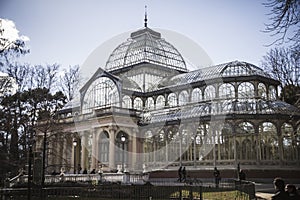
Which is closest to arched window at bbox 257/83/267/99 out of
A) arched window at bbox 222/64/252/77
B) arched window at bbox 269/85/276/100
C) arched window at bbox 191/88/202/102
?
arched window at bbox 269/85/276/100

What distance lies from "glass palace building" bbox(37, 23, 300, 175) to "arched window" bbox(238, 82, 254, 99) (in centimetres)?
9

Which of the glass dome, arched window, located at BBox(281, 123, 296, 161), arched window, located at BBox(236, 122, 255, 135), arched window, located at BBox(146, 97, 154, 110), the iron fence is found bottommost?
the iron fence

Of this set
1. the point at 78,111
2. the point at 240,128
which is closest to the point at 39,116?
the point at 78,111

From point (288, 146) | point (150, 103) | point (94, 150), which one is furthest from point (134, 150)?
point (288, 146)

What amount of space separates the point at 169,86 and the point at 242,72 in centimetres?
890

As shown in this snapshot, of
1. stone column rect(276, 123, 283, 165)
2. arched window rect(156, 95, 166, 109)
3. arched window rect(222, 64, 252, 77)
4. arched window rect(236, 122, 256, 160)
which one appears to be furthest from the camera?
arched window rect(156, 95, 166, 109)

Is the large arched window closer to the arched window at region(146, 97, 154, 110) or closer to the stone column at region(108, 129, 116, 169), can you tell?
the arched window at region(146, 97, 154, 110)

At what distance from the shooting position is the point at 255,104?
32906mm

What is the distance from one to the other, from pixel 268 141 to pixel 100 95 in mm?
20295

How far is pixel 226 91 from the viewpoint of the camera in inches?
1415

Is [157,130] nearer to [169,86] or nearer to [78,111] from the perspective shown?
[169,86]

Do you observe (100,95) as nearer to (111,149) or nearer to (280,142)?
(111,149)

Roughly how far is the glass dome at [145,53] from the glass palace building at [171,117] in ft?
0.51

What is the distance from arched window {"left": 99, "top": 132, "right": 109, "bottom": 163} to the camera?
133 ft
